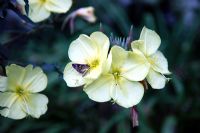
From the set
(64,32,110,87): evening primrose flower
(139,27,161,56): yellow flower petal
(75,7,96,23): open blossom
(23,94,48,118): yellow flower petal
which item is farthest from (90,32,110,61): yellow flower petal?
(75,7,96,23): open blossom

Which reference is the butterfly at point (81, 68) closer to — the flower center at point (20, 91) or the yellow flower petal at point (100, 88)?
the yellow flower petal at point (100, 88)

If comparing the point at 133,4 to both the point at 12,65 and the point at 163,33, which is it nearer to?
the point at 163,33

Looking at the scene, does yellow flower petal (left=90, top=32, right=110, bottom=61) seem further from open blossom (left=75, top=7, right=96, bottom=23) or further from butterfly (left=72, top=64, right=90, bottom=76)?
open blossom (left=75, top=7, right=96, bottom=23)

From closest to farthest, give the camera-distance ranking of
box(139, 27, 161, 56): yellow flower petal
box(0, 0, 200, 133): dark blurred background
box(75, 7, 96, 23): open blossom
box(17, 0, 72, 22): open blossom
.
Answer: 1. box(139, 27, 161, 56): yellow flower petal
2. box(17, 0, 72, 22): open blossom
3. box(75, 7, 96, 23): open blossom
4. box(0, 0, 200, 133): dark blurred background

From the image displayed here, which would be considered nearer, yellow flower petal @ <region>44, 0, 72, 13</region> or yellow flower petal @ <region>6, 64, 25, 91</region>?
yellow flower petal @ <region>6, 64, 25, 91</region>

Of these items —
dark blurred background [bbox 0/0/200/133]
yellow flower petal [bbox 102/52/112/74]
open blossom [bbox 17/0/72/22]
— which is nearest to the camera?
yellow flower petal [bbox 102/52/112/74]

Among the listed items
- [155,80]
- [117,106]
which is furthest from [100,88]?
[117,106]

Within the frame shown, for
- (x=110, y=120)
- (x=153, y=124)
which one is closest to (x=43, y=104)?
(x=110, y=120)

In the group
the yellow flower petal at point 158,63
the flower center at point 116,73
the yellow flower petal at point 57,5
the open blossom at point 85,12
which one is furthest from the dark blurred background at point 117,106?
the flower center at point 116,73
